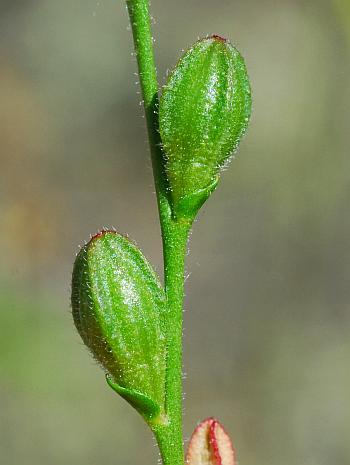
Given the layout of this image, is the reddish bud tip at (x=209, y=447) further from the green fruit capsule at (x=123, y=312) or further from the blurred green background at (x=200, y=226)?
the blurred green background at (x=200, y=226)

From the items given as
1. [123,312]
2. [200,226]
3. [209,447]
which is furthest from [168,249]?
[200,226]

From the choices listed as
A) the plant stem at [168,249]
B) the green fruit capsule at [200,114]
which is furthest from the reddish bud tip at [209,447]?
the green fruit capsule at [200,114]

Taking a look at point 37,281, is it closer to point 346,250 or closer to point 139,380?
point 346,250

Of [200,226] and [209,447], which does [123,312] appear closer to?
[209,447]

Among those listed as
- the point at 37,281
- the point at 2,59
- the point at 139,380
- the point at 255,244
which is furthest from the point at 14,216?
the point at 139,380

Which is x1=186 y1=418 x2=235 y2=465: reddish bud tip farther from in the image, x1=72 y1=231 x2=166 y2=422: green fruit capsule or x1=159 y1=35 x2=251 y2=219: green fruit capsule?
x1=159 y1=35 x2=251 y2=219: green fruit capsule

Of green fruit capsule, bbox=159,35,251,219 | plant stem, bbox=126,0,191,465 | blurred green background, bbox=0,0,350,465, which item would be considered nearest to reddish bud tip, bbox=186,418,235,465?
plant stem, bbox=126,0,191,465
